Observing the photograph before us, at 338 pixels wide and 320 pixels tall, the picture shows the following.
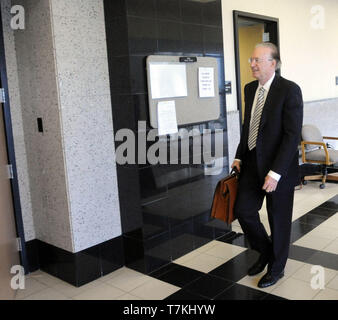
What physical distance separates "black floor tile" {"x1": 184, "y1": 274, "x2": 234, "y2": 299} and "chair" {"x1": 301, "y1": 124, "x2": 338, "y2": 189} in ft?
9.75

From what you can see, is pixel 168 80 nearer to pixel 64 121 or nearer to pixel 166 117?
pixel 166 117

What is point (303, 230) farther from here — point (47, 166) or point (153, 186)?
point (47, 166)

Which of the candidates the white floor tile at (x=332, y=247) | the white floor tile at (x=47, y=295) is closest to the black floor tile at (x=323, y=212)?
the white floor tile at (x=332, y=247)

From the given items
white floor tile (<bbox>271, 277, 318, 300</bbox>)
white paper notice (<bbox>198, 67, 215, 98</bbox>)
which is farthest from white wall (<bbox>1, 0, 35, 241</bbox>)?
white floor tile (<bbox>271, 277, 318, 300</bbox>)

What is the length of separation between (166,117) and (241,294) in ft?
4.67

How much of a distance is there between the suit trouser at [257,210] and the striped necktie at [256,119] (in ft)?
0.22

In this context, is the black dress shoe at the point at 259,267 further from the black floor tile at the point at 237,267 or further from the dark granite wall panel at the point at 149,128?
the dark granite wall panel at the point at 149,128

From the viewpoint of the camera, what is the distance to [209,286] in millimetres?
2791

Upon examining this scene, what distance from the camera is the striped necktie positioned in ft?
8.64

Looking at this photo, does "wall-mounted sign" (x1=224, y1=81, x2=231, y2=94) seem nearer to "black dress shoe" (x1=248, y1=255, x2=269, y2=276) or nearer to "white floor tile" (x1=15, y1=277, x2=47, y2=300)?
"black dress shoe" (x1=248, y1=255, x2=269, y2=276)

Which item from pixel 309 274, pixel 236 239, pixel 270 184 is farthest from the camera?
pixel 236 239

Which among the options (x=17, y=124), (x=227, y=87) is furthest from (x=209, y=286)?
(x=227, y=87)
